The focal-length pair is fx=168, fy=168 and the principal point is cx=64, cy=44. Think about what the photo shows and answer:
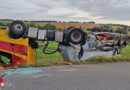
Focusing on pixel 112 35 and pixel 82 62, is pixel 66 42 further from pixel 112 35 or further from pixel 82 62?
pixel 112 35

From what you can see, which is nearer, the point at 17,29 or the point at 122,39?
the point at 17,29

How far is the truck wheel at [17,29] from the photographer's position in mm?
7918

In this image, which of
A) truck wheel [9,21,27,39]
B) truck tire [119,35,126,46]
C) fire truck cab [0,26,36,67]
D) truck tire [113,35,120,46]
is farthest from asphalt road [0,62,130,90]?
truck tire [119,35,126,46]

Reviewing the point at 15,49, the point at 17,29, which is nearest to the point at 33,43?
the point at 15,49

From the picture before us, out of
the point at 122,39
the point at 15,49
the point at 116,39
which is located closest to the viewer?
the point at 15,49

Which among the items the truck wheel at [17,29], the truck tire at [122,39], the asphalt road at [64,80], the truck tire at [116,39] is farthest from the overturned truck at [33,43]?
the asphalt road at [64,80]

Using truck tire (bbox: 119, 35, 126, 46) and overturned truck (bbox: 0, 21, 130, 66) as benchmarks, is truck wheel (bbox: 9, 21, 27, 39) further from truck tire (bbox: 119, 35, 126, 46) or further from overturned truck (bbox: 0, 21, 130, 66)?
truck tire (bbox: 119, 35, 126, 46)

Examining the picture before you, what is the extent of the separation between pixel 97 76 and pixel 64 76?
3.31ft

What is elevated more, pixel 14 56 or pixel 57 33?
pixel 57 33

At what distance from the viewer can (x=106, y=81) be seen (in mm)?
4621

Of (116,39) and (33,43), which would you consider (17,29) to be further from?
(116,39)

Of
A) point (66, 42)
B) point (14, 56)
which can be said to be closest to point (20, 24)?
point (14, 56)

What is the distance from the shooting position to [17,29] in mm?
7945

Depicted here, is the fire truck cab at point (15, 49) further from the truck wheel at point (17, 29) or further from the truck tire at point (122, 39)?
the truck tire at point (122, 39)
